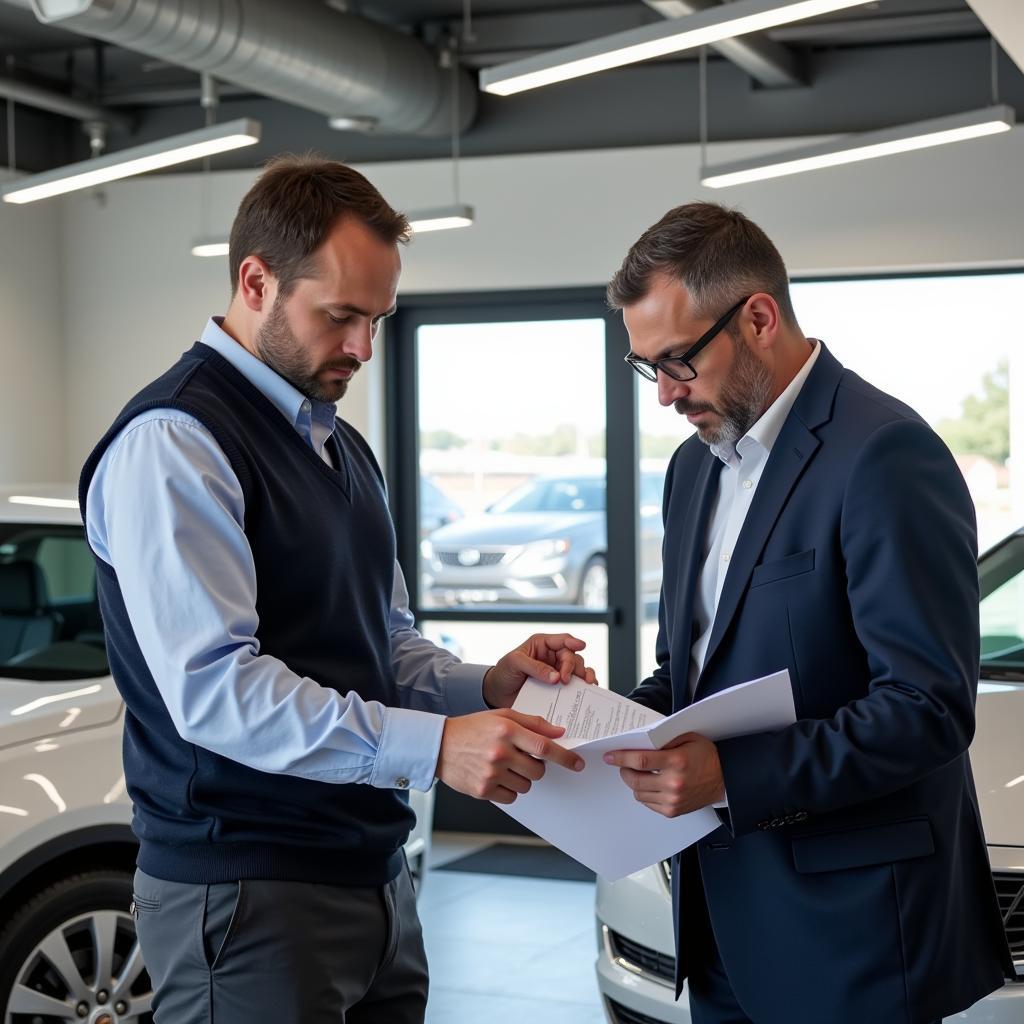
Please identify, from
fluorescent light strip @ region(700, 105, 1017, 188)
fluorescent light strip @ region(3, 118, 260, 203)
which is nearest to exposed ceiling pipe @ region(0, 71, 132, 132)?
fluorescent light strip @ region(3, 118, 260, 203)

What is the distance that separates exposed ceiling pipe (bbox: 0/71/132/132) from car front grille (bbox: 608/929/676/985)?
554 cm

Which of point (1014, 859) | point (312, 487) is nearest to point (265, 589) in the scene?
point (312, 487)

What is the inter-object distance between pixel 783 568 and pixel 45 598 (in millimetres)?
2667

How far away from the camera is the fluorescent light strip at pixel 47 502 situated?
13.5 ft

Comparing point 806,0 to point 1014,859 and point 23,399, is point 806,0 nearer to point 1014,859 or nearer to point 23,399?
point 1014,859

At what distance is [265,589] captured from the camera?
1.94 m

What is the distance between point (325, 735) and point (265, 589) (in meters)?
0.23

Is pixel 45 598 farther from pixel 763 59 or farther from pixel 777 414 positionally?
pixel 763 59

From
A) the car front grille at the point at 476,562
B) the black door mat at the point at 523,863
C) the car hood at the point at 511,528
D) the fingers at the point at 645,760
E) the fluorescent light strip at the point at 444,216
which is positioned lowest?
the black door mat at the point at 523,863

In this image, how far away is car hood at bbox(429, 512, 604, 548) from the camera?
24.3 feet

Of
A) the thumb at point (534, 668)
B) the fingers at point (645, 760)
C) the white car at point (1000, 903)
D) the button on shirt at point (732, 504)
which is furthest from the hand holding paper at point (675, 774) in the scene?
the white car at point (1000, 903)

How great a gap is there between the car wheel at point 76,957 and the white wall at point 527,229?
4172 millimetres

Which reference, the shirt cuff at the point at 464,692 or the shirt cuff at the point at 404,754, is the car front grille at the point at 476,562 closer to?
the shirt cuff at the point at 464,692

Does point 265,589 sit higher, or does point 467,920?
point 265,589
